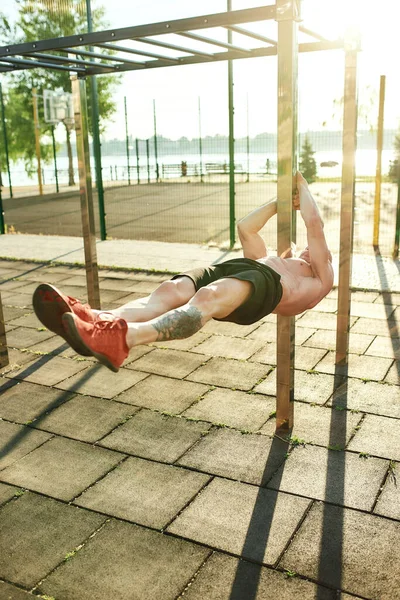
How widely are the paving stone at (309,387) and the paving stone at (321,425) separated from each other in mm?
152

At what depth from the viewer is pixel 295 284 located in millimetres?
3467

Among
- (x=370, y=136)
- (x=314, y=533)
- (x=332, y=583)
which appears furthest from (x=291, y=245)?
(x=370, y=136)

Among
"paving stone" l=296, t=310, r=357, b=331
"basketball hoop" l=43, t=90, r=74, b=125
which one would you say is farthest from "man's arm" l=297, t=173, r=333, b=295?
"basketball hoop" l=43, t=90, r=74, b=125

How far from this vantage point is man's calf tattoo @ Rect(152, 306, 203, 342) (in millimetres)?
2676

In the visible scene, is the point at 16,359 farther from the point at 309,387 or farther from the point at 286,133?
the point at 286,133

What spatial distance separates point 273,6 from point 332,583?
3067 millimetres

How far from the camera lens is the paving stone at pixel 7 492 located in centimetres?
329

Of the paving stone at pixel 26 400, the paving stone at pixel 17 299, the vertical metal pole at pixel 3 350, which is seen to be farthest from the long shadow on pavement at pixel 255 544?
the paving stone at pixel 17 299

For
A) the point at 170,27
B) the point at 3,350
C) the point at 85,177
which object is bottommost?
the point at 3,350

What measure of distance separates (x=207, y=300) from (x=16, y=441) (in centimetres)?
192

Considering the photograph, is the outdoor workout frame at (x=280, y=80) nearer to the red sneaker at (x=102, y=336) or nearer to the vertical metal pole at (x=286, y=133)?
the vertical metal pole at (x=286, y=133)

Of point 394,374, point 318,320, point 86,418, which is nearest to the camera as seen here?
point 86,418

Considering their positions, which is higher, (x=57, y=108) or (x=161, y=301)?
(x=57, y=108)

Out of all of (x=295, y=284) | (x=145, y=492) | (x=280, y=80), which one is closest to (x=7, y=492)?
(x=145, y=492)
